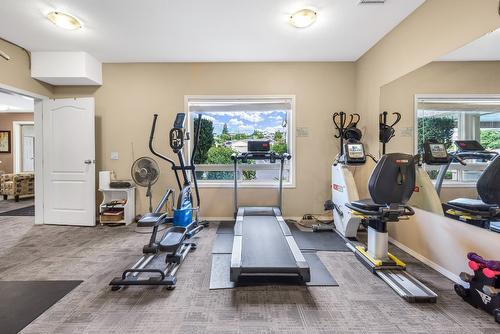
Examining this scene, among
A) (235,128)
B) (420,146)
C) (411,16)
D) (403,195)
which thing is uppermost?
(411,16)

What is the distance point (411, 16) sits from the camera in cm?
293

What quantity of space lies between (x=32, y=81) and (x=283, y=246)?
4.82 meters

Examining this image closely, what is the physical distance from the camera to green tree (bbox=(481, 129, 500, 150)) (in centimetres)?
218

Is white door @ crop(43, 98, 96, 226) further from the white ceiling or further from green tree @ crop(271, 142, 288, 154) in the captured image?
green tree @ crop(271, 142, 288, 154)

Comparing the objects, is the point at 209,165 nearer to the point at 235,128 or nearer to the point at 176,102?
the point at 235,128

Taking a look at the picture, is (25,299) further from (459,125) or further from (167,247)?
(459,125)

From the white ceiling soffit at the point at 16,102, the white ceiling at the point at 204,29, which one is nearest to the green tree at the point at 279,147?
the white ceiling at the point at 204,29

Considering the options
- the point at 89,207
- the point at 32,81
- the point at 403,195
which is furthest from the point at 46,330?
the point at 32,81

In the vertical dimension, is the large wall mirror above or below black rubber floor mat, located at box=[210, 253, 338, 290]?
above

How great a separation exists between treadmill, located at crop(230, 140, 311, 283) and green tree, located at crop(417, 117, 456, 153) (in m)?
1.81

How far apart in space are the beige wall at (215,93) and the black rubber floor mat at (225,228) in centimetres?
121

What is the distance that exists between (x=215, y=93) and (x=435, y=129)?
333cm

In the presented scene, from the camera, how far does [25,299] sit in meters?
2.07

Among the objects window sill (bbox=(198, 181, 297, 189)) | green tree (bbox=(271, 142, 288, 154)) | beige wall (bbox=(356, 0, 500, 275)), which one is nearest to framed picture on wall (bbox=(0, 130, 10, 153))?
window sill (bbox=(198, 181, 297, 189))
